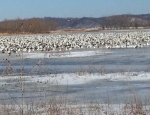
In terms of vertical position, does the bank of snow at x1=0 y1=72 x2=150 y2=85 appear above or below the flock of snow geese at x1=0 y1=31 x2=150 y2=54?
above

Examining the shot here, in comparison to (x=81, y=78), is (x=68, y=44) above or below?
below

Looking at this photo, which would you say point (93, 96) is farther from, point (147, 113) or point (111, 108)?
point (147, 113)

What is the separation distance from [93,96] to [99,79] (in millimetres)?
3274

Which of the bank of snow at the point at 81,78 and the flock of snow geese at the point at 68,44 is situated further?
the flock of snow geese at the point at 68,44

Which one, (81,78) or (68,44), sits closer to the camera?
(81,78)

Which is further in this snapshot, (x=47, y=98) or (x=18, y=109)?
(x=47, y=98)

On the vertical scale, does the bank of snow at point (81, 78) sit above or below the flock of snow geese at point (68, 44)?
above

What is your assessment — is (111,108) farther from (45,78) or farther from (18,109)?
(45,78)

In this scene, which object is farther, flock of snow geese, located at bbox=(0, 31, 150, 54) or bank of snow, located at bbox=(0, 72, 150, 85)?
flock of snow geese, located at bbox=(0, 31, 150, 54)

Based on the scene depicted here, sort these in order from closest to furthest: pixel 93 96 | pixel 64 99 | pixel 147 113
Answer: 1. pixel 147 113
2. pixel 64 99
3. pixel 93 96

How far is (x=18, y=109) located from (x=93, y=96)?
90.0 inches

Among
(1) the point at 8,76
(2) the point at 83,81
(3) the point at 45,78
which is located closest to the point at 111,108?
(2) the point at 83,81

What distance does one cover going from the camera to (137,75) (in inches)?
531

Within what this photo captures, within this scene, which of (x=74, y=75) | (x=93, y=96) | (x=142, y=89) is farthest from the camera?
(x=74, y=75)
